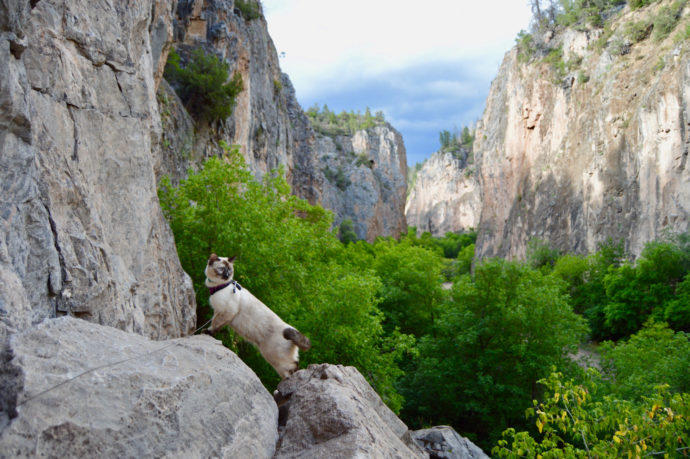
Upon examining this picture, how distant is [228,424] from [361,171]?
80930 millimetres

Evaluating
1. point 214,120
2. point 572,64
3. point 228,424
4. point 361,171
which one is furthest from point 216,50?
point 361,171

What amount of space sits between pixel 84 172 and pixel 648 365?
57.5 feet

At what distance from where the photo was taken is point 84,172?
6.43 meters

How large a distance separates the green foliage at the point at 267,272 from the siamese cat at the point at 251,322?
13.0 feet

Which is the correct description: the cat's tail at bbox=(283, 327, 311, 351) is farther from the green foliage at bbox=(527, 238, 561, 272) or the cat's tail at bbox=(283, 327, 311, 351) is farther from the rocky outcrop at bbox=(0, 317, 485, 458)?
the green foliage at bbox=(527, 238, 561, 272)

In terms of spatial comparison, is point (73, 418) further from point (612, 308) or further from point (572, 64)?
point (572, 64)

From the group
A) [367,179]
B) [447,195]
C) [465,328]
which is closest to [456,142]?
[447,195]

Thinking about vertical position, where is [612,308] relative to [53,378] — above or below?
below

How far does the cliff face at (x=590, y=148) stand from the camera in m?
30.8

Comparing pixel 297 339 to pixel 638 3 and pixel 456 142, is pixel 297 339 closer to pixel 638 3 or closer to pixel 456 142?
pixel 638 3

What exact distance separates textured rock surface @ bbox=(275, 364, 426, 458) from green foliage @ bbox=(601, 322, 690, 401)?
30.7 ft

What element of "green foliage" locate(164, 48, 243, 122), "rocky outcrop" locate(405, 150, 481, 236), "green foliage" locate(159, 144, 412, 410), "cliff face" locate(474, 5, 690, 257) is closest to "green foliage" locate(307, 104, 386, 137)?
"rocky outcrop" locate(405, 150, 481, 236)

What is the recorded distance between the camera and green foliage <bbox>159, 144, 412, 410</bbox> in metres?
11.6

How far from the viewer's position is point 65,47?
21.3 feet
